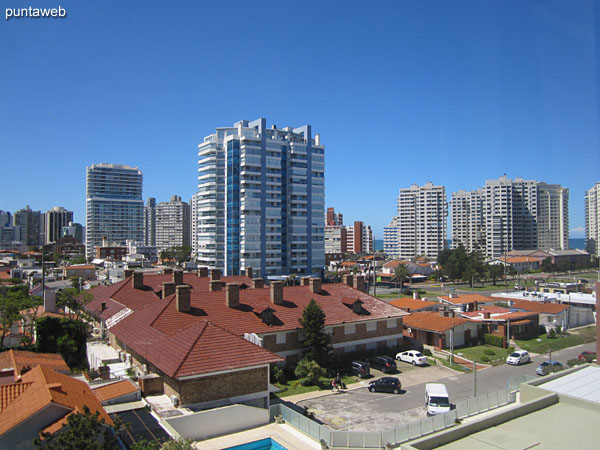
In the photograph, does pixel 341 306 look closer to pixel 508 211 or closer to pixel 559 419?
pixel 559 419

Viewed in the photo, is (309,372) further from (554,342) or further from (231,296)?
(554,342)

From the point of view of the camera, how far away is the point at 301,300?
105ft

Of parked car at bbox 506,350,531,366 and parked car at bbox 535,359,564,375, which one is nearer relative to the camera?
parked car at bbox 535,359,564,375

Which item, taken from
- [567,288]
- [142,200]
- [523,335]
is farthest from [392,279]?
[142,200]

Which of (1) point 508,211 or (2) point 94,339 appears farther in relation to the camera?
(1) point 508,211

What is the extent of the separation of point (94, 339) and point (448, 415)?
84.0ft

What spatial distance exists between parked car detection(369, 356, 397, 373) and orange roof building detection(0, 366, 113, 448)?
1809cm

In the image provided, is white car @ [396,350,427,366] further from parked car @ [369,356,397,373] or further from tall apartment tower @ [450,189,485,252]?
tall apartment tower @ [450,189,485,252]

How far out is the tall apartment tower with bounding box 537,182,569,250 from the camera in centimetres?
14138

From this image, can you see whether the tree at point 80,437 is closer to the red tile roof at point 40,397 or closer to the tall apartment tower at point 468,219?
the red tile roof at point 40,397

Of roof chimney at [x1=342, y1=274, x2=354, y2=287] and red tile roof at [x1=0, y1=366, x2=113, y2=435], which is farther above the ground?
roof chimney at [x1=342, y1=274, x2=354, y2=287]

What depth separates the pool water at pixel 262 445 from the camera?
613 inches

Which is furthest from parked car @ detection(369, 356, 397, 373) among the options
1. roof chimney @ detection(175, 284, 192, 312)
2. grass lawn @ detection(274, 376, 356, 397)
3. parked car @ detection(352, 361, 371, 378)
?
roof chimney @ detection(175, 284, 192, 312)

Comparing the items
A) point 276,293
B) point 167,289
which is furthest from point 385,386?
point 167,289
